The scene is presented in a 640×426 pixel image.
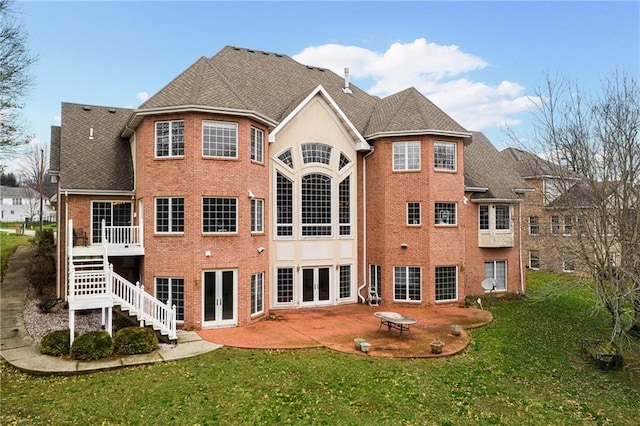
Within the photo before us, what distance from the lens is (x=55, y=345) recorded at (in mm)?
13023

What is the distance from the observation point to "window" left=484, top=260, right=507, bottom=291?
24922 millimetres

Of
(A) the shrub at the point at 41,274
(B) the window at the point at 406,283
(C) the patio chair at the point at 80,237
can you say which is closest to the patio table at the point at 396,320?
(B) the window at the point at 406,283

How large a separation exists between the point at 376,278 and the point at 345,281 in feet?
5.64

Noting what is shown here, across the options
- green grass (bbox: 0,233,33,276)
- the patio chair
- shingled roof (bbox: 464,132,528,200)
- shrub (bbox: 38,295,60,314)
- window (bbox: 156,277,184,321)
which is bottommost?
shrub (bbox: 38,295,60,314)

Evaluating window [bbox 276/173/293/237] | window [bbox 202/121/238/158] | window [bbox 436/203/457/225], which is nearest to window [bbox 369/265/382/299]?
window [bbox 436/203/457/225]

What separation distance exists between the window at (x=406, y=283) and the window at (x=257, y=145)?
928 cm

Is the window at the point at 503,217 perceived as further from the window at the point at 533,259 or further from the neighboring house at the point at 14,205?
the neighboring house at the point at 14,205

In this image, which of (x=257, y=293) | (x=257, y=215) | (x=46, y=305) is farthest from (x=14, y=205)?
(x=257, y=293)

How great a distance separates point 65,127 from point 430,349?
68.7ft

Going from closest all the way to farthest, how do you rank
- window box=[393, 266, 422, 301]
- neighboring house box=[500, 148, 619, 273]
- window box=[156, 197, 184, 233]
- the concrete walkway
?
the concrete walkway → neighboring house box=[500, 148, 619, 273] → window box=[156, 197, 184, 233] → window box=[393, 266, 422, 301]

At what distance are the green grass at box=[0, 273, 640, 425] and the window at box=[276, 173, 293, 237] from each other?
7.75 metres

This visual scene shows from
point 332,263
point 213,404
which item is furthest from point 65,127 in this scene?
point 213,404

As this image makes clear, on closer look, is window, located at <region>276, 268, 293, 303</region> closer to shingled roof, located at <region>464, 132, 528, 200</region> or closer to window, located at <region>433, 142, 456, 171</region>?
window, located at <region>433, 142, 456, 171</region>

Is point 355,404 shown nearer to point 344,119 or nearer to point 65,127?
point 344,119
